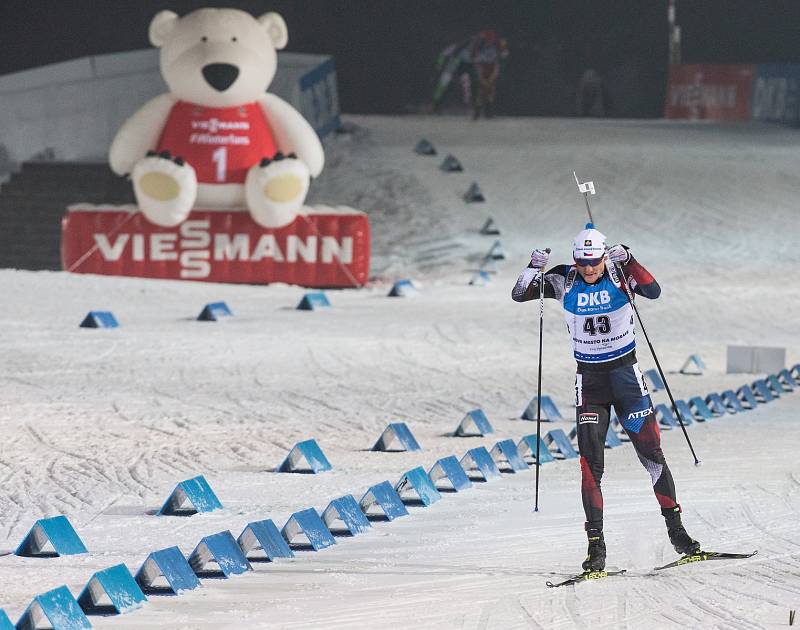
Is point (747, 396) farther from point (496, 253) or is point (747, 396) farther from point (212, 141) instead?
point (496, 253)

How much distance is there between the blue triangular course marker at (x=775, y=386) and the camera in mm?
12352

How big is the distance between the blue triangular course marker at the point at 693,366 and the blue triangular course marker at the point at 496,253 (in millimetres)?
7962

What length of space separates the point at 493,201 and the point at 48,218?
6.72 m

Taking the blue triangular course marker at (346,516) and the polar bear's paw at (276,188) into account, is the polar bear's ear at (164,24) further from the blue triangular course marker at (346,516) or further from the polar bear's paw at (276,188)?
the blue triangular course marker at (346,516)

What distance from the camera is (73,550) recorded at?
6492mm

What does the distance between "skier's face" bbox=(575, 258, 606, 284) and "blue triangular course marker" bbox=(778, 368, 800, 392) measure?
6.84 metres

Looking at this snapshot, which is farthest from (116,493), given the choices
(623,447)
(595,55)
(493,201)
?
(595,55)

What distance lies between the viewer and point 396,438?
940cm

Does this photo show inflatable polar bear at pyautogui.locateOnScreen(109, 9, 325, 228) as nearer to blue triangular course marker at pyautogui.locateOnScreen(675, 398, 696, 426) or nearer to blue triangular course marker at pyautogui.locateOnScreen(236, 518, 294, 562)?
blue triangular course marker at pyautogui.locateOnScreen(675, 398, 696, 426)

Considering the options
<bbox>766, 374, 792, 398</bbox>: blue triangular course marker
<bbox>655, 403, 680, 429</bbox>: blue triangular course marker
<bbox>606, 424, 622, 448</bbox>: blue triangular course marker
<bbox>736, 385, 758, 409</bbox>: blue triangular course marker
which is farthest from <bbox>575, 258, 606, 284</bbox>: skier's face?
<bbox>766, 374, 792, 398</bbox>: blue triangular course marker

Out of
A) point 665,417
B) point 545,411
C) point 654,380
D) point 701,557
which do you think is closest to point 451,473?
point 701,557

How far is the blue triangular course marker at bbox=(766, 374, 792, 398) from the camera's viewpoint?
486 inches

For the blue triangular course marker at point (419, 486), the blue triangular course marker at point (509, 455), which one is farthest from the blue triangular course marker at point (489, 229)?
the blue triangular course marker at point (419, 486)

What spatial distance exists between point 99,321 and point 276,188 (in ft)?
11.1
